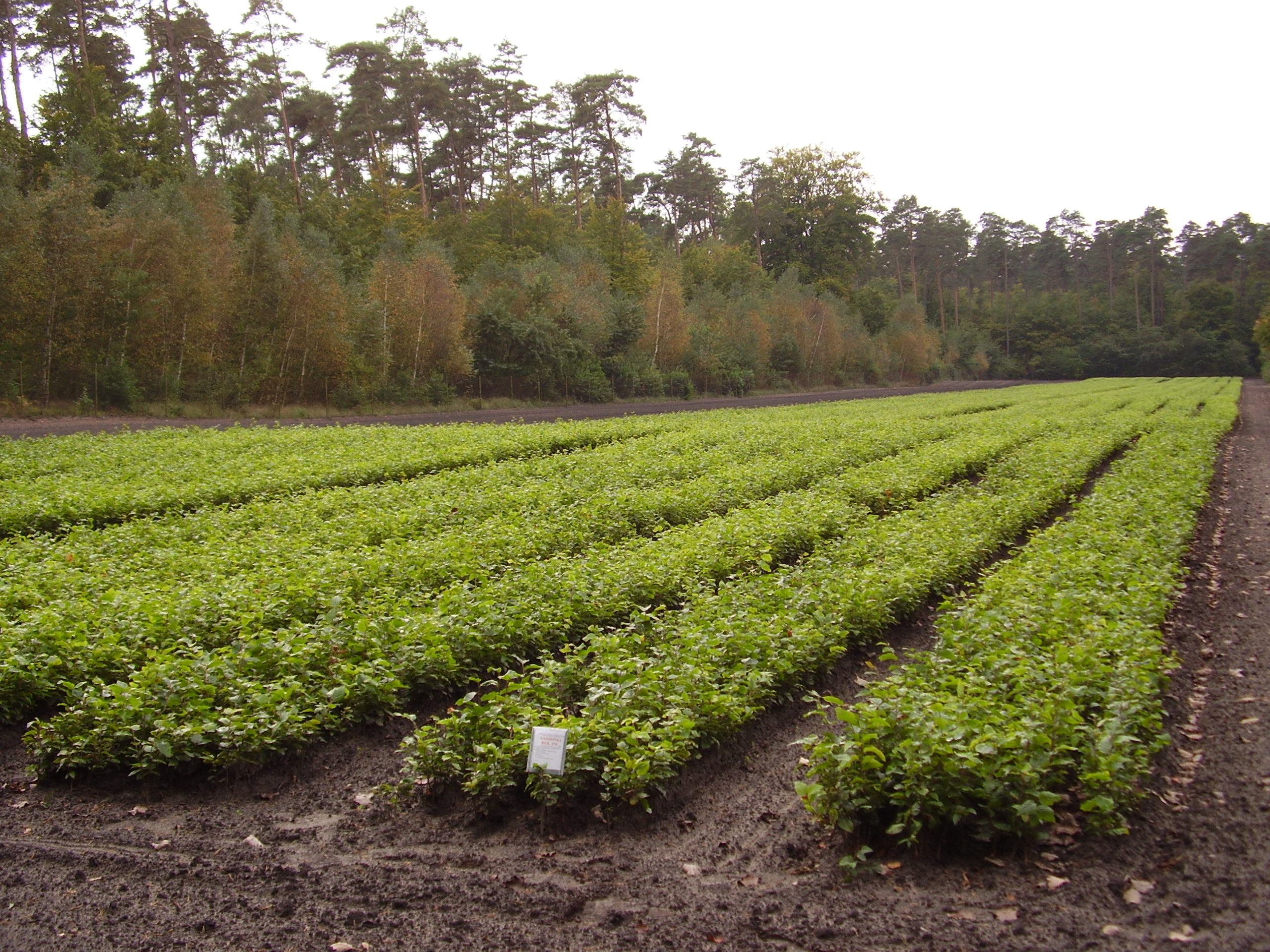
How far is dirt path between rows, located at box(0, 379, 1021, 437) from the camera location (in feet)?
82.7

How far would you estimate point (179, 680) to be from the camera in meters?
5.94

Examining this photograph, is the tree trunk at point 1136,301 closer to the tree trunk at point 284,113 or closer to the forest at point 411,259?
the forest at point 411,259

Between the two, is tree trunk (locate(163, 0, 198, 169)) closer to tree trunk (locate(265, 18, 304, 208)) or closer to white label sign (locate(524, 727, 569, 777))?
tree trunk (locate(265, 18, 304, 208))

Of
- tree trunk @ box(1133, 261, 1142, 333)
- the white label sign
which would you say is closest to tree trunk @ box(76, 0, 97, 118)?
the white label sign

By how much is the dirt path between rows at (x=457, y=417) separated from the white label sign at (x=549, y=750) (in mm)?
21696

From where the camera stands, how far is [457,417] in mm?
34750

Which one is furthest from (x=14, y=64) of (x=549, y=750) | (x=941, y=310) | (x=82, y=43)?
(x=941, y=310)

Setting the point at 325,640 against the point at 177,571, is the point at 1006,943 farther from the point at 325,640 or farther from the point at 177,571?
the point at 177,571

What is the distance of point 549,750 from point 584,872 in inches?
26.3

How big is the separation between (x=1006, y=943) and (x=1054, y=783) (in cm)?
141

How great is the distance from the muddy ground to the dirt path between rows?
2040cm

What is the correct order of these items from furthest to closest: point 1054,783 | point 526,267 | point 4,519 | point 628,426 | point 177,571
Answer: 1. point 526,267
2. point 628,426
3. point 4,519
4. point 177,571
5. point 1054,783

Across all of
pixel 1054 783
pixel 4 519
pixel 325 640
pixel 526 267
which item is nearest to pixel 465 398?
pixel 526 267

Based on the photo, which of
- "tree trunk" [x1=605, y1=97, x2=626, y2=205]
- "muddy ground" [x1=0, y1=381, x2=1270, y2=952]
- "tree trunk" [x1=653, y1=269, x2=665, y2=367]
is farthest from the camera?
"tree trunk" [x1=605, y1=97, x2=626, y2=205]
